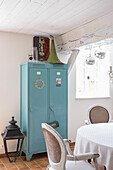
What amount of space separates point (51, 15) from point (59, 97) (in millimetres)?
1635

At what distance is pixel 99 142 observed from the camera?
2.45 metres

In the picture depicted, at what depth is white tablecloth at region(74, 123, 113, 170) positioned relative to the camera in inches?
91.0

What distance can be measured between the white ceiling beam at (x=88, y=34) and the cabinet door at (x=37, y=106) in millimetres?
670

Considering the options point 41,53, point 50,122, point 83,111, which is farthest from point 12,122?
point 83,111

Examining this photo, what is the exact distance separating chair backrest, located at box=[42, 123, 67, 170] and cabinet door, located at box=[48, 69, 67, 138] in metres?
1.65

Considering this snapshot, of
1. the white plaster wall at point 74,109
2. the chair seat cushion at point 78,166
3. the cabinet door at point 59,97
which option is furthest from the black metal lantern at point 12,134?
the chair seat cushion at point 78,166

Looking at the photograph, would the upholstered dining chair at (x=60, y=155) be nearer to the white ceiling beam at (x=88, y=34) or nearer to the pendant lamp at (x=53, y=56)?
the white ceiling beam at (x=88, y=34)

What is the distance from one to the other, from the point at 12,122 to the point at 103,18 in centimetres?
228

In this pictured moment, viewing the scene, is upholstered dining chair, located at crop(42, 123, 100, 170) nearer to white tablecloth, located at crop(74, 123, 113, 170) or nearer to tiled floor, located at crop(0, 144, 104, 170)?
white tablecloth, located at crop(74, 123, 113, 170)

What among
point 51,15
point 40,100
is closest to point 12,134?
point 40,100

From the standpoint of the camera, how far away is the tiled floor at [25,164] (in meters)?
3.52

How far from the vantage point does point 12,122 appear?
3.78 metres

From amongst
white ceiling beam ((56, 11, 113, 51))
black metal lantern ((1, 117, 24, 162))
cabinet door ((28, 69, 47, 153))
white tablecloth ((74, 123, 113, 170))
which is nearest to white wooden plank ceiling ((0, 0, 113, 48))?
white ceiling beam ((56, 11, 113, 51))

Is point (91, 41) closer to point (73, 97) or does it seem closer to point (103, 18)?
point (103, 18)
